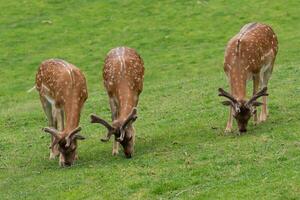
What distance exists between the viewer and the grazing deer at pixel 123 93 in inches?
470

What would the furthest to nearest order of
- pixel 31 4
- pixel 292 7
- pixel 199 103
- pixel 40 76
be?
pixel 31 4 < pixel 292 7 < pixel 199 103 < pixel 40 76

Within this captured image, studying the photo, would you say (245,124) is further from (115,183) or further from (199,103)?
(199,103)

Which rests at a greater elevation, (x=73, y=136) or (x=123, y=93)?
(x=123, y=93)

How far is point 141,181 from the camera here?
10.8 metres

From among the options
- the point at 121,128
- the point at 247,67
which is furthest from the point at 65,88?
the point at 247,67

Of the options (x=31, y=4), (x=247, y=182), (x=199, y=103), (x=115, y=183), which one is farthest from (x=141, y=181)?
(x=31, y=4)

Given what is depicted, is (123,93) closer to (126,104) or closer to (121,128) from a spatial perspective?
(126,104)

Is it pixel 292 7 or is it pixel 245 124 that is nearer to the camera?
pixel 245 124

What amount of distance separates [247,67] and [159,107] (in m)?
4.75

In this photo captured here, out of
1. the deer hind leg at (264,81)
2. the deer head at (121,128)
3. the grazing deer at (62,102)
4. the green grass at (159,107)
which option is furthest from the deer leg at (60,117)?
the deer hind leg at (264,81)

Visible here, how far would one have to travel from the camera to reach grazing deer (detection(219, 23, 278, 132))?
12.6 meters

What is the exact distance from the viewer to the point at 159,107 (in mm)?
17828

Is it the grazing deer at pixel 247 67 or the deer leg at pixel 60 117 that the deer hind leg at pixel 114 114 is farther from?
the grazing deer at pixel 247 67

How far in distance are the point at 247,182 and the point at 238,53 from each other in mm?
4054
